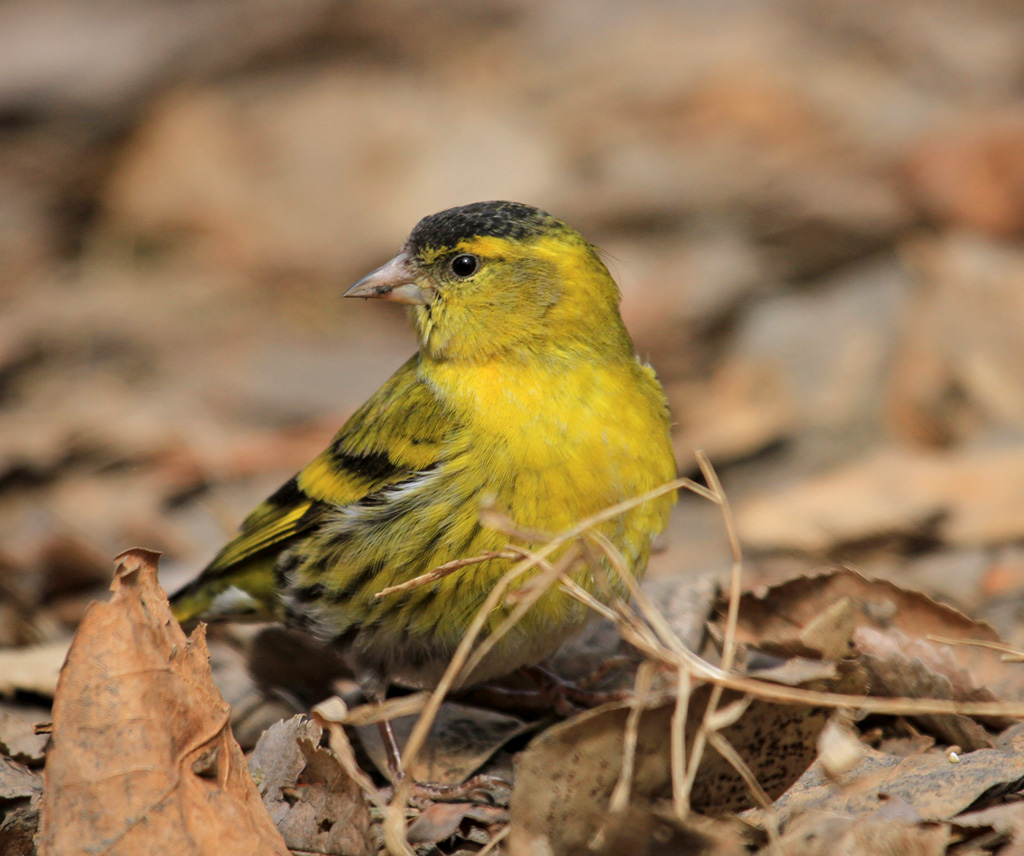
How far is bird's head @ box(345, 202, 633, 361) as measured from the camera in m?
3.76

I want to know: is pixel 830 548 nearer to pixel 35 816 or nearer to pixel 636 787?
pixel 636 787

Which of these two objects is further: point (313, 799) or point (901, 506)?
point (901, 506)

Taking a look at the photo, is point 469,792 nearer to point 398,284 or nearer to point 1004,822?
point 1004,822

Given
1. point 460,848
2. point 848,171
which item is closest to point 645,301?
point 848,171

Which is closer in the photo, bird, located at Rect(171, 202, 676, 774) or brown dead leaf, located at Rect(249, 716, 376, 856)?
brown dead leaf, located at Rect(249, 716, 376, 856)

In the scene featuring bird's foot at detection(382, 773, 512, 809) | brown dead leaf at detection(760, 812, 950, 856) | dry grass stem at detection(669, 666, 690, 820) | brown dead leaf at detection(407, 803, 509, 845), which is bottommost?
bird's foot at detection(382, 773, 512, 809)

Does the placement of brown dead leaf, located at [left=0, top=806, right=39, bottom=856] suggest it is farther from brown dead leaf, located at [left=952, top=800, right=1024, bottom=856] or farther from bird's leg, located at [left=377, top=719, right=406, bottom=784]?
brown dead leaf, located at [left=952, top=800, right=1024, bottom=856]

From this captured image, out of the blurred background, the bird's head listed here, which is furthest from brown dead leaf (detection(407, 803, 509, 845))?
the blurred background

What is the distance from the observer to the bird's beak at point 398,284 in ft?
12.9

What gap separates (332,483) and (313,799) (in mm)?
1294

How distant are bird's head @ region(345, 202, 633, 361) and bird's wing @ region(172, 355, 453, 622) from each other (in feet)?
0.74

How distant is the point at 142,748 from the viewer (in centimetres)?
260

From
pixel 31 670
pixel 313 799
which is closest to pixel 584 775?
pixel 313 799

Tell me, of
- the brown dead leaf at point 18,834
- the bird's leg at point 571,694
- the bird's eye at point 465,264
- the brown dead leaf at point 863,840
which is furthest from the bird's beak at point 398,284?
the brown dead leaf at point 863,840
